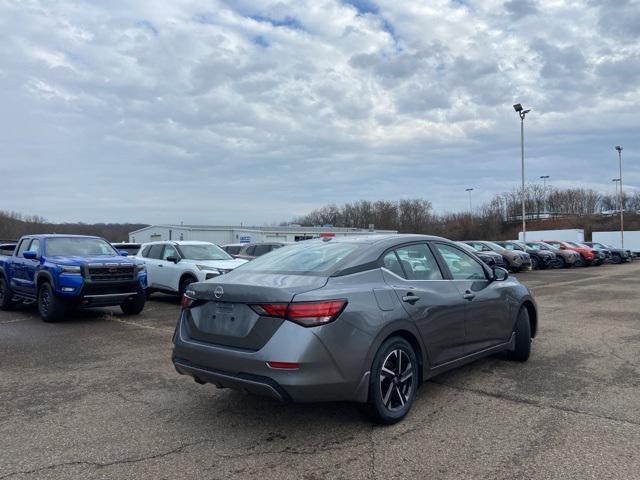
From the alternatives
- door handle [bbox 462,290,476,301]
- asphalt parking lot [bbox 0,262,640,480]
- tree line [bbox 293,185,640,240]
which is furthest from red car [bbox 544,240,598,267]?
tree line [bbox 293,185,640,240]

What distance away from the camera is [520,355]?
20.5ft

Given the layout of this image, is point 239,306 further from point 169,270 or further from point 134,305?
point 169,270

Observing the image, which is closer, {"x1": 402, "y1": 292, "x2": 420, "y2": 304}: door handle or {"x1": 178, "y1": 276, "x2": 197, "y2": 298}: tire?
{"x1": 402, "y1": 292, "x2": 420, "y2": 304}: door handle

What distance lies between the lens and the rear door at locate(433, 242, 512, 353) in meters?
5.23

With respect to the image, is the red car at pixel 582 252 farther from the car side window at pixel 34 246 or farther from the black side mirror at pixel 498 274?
the car side window at pixel 34 246

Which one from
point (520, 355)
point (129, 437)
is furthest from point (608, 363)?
point (129, 437)

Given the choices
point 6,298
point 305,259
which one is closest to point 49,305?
point 6,298

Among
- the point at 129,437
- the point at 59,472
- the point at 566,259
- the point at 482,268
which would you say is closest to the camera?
the point at 59,472

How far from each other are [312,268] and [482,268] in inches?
91.2

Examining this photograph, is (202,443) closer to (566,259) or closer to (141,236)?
(566,259)

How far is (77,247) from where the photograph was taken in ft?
36.3

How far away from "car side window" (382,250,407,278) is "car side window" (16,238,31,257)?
31.5 ft

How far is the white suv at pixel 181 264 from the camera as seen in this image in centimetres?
1231

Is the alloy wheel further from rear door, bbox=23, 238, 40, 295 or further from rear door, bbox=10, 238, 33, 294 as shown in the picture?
rear door, bbox=10, 238, 33, 294
